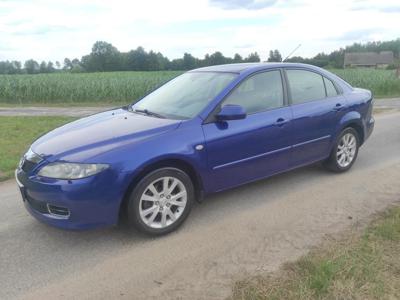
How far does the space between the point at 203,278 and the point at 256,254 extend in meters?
0.59

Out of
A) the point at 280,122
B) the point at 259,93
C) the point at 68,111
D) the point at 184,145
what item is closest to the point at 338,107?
the point at 280,122

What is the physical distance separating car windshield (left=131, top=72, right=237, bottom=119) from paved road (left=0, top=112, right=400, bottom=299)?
112 centimetres

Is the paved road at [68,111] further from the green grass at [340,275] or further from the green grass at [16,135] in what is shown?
the green grass at [340,275]

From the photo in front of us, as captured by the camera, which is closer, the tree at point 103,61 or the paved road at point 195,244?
the paved road at point 195,244

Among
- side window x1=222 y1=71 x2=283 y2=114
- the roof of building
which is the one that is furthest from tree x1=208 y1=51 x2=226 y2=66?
the roof of building

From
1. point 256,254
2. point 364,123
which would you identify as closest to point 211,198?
point 256,254

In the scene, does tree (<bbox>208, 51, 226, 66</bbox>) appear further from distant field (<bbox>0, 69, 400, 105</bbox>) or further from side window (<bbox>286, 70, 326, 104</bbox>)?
side window (<bbox>286, 70, 326, 104</bbox>)

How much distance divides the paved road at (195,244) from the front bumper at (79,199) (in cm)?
31

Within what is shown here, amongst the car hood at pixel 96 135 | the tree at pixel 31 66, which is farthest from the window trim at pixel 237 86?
the tree at pixel 31 66

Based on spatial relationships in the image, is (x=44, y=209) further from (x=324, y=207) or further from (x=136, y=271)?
(x=324, y=207)

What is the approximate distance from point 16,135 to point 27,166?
5598 millimetres

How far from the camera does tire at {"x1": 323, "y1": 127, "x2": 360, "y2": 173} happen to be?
568 centimetres

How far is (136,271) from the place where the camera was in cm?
342

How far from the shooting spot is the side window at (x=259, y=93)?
4.59 m
